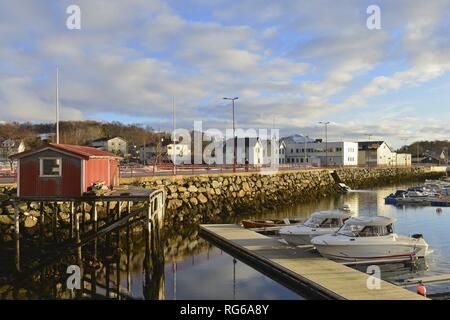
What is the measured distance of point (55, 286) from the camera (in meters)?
20.9

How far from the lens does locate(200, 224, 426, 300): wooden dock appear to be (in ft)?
54.4

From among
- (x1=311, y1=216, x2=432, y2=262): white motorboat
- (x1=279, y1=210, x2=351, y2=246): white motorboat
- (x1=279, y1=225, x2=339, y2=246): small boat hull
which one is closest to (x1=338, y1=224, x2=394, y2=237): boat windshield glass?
(x1=311, y1=216, x2=432, y2=262): white motorboat

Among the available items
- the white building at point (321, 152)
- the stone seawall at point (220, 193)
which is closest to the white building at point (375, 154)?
the white building at point (321, 152)

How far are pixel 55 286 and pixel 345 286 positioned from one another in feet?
42.8

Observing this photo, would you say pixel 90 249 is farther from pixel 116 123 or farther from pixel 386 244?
pixel 116 123

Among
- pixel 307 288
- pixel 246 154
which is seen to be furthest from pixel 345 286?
pixel 246 154

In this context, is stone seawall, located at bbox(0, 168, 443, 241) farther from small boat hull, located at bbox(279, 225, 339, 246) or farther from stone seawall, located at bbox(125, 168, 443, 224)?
small boat hull, located at bbox(279, 225, 339, 246)

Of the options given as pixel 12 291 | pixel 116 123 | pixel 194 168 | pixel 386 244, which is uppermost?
pixel 116 123

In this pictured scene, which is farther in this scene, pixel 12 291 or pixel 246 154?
pixel 246 154

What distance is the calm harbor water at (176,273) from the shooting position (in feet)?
65.8

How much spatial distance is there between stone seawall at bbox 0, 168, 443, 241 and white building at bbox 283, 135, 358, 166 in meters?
58.1

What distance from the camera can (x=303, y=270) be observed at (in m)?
20.1
